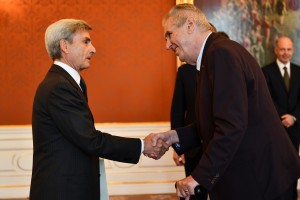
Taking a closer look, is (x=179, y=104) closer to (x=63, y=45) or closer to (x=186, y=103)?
(x=186, y=103)

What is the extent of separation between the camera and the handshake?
312cm

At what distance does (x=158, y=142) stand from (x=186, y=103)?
864 millimetres

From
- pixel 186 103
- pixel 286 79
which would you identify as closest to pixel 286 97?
pixel 286 79

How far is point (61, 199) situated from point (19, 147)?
133 inches

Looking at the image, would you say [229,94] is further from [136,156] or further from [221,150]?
[136,156]

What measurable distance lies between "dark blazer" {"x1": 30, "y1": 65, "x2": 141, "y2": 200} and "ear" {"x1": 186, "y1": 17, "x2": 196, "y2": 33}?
74cm

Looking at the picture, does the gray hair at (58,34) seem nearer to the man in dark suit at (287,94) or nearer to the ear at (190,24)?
the ear at (190,24)

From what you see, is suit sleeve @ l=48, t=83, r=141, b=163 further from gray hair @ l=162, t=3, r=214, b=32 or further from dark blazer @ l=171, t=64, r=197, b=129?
dark blazer @ l=171, t=64, r=197, b=129

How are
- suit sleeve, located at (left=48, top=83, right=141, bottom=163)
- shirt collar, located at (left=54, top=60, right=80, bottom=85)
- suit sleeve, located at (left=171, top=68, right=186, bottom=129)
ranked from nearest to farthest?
suit sleeve, located at (left=48, top=83, right=141, bottom=163) → shirt collar, located at (left=54, top=60, right=80, bottom=85) → suit sleeve, located at (left=171, top=68, right=186, bottom=129)

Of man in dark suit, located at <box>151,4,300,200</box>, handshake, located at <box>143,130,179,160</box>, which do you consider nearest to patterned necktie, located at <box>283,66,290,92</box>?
handshake, located at <box>143,130,179,160</box>

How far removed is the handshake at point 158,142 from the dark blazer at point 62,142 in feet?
1.64

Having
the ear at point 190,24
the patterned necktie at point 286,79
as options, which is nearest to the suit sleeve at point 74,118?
the ear at point 190,24

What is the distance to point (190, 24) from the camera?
241cm

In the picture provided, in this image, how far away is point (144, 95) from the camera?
5.96 m
